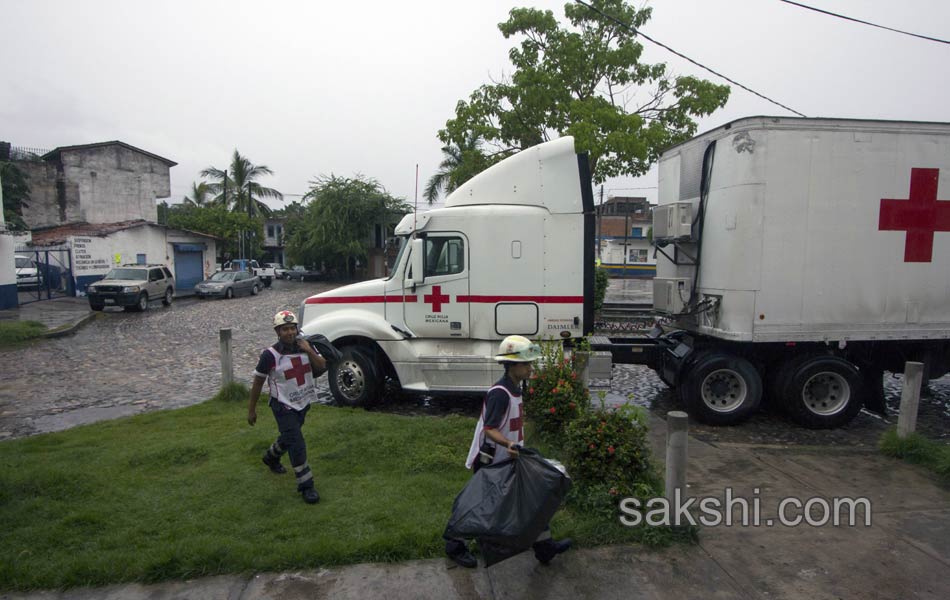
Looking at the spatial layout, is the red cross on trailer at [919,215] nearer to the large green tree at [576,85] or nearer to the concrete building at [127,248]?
the large green tree at [576,85]

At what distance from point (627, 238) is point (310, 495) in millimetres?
50659

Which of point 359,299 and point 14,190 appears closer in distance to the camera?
point 359,299

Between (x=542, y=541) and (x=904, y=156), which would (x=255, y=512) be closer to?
(x=542, y=541)

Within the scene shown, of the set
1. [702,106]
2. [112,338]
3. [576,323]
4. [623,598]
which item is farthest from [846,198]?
[112,338]

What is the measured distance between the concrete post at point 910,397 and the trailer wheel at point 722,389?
166cm

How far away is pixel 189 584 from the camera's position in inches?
153

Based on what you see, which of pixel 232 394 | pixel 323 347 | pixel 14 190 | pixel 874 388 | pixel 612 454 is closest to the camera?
pixel 612 454

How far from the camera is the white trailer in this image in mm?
7293

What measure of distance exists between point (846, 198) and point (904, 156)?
94cm

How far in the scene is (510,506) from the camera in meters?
3.52

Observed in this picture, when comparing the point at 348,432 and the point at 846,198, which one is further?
the point at 846,198

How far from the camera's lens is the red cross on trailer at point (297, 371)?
510cm

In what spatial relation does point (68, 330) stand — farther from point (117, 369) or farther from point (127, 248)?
point (127, 248)

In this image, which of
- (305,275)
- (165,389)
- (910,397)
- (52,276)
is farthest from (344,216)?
(910,397)
